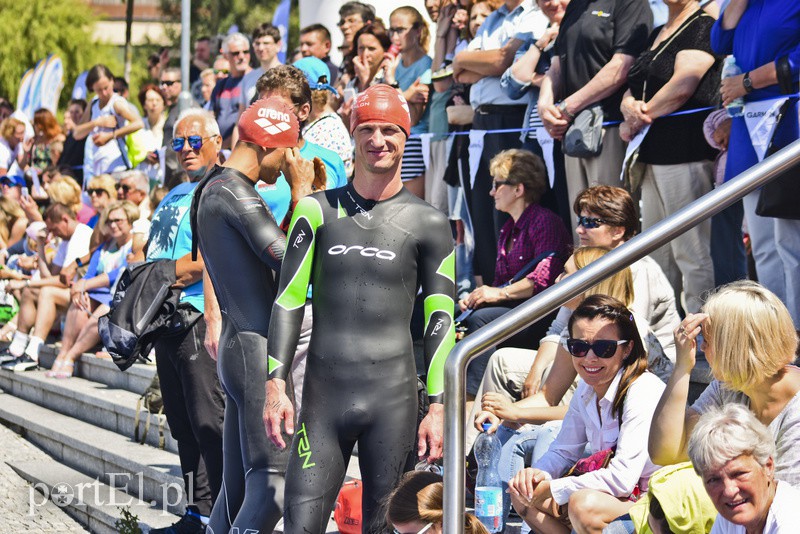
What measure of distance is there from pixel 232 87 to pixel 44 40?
28.4 meters

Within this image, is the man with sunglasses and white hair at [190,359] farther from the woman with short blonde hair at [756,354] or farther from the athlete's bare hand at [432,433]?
the woman with short blonde hair at [756,354]

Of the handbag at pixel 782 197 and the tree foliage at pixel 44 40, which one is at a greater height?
the tree foliage at pixel 44 40

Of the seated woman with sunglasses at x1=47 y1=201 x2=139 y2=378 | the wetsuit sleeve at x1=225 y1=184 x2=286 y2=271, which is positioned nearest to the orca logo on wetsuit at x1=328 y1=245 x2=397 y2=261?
the wetsuit sleeve at x1=225 y1=184 x2=286 y2=271

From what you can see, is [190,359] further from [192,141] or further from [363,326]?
[363,326]

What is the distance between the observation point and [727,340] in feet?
13.1

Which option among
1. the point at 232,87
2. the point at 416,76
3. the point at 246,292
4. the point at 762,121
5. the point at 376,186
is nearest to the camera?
the point at 376,186

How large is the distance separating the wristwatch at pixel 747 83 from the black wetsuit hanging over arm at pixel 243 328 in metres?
2.52

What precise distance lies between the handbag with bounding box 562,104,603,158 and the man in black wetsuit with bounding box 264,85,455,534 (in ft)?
8.73

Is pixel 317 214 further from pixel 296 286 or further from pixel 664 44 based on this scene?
pixel 664 44

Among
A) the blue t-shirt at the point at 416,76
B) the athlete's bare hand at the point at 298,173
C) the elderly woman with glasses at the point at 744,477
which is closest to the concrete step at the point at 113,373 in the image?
the blue t-shirt at the point at 416,76

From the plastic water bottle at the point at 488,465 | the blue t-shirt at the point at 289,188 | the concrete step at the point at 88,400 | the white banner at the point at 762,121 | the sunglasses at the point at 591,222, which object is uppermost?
the white banner at the point at 762,121

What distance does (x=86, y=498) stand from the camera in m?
8.21

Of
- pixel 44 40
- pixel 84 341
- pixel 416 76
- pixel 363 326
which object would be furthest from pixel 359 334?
pixel 44 40

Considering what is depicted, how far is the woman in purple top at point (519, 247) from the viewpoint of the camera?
6.78 meters
